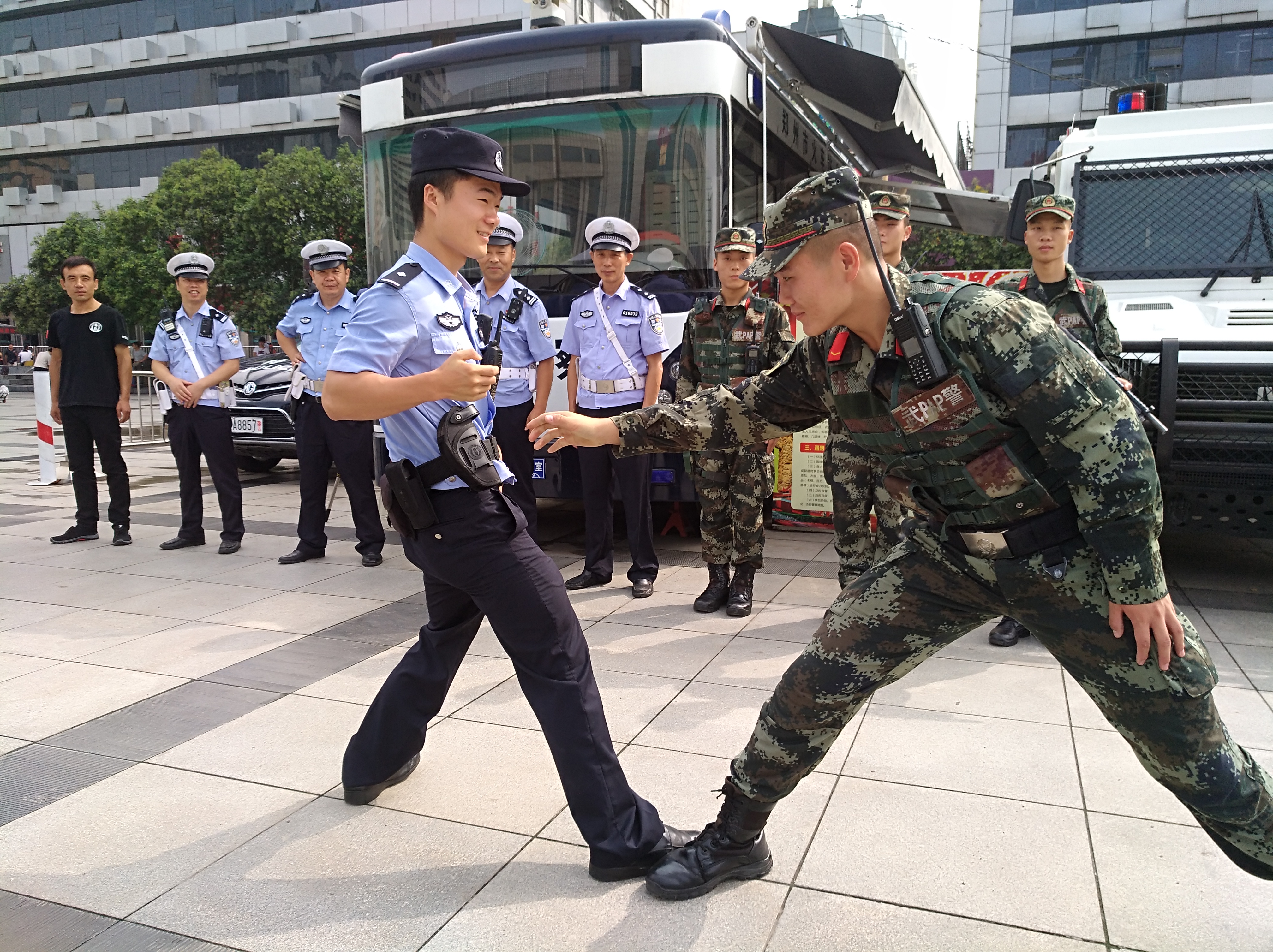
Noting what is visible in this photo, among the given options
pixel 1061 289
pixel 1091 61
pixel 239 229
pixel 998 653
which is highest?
pixel 1091 61

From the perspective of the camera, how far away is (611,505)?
237 inches

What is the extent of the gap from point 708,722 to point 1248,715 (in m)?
2.13

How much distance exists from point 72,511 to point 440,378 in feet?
27.7

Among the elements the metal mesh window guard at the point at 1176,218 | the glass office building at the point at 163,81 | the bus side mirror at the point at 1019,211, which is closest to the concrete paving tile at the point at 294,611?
the bus side mirror at the point at 1019,211

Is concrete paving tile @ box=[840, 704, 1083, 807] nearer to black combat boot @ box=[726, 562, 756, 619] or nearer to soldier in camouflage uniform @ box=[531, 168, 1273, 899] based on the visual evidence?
soldier in camouflage uniform @ box=[531, 168, 1273, 899]

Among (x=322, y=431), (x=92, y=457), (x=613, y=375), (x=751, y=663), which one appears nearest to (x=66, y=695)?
(x=751, y=663)

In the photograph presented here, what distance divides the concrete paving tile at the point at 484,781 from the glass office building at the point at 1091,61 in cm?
4150

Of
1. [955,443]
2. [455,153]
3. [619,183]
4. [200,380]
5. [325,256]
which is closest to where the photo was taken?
[955,443]

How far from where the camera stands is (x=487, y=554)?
8.14 ft

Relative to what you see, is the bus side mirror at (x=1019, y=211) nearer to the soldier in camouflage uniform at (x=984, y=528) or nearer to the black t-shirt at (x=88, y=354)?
the soldier in camouflage uniform at (x=984, y=528)

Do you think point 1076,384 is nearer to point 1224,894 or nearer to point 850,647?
point 850,647

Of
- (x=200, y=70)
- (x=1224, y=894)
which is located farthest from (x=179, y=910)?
(x=200, y=70)

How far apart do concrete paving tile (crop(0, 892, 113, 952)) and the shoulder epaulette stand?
5.82 ft

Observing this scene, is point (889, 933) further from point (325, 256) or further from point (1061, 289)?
point (325, 256)
